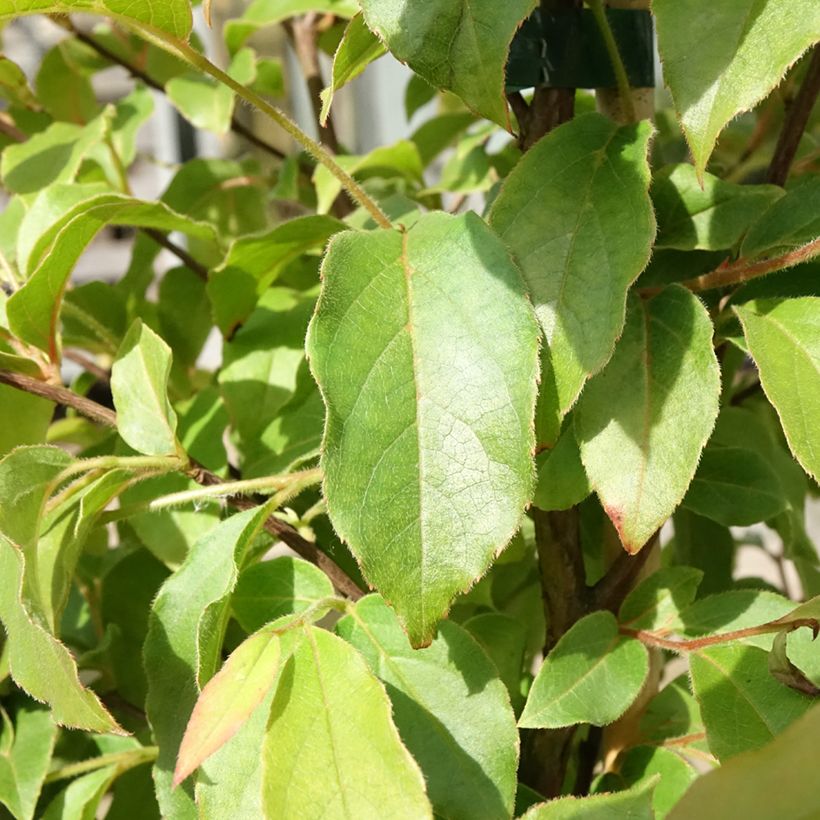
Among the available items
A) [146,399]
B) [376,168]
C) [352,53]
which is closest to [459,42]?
[352,53]

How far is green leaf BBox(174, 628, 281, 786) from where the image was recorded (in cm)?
29

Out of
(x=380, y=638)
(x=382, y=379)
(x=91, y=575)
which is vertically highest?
(x=382, y=379)

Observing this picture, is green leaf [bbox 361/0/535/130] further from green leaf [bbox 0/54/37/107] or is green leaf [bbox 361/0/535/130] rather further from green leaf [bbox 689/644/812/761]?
green leaf [bbox 0/54/37/107]

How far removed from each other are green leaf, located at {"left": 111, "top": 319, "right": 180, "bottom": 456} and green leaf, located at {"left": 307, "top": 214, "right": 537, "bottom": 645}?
112mm

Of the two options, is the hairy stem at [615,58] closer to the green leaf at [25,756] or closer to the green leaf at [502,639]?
the green leaf at [502,639]

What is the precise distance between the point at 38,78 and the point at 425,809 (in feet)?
2.02

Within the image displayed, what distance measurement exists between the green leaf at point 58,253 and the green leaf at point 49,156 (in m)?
0.13

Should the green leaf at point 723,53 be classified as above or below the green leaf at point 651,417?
above

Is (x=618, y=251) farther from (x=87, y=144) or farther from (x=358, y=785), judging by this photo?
(x=87, y=144)

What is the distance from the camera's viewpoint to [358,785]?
30 cm

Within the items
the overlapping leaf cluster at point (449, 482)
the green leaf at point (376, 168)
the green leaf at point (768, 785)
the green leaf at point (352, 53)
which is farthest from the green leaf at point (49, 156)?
the green leaf at point (768, 785)

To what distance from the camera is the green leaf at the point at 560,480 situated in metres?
0.37

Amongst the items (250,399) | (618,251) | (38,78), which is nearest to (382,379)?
(618,251)

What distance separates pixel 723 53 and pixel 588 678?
223 mm
